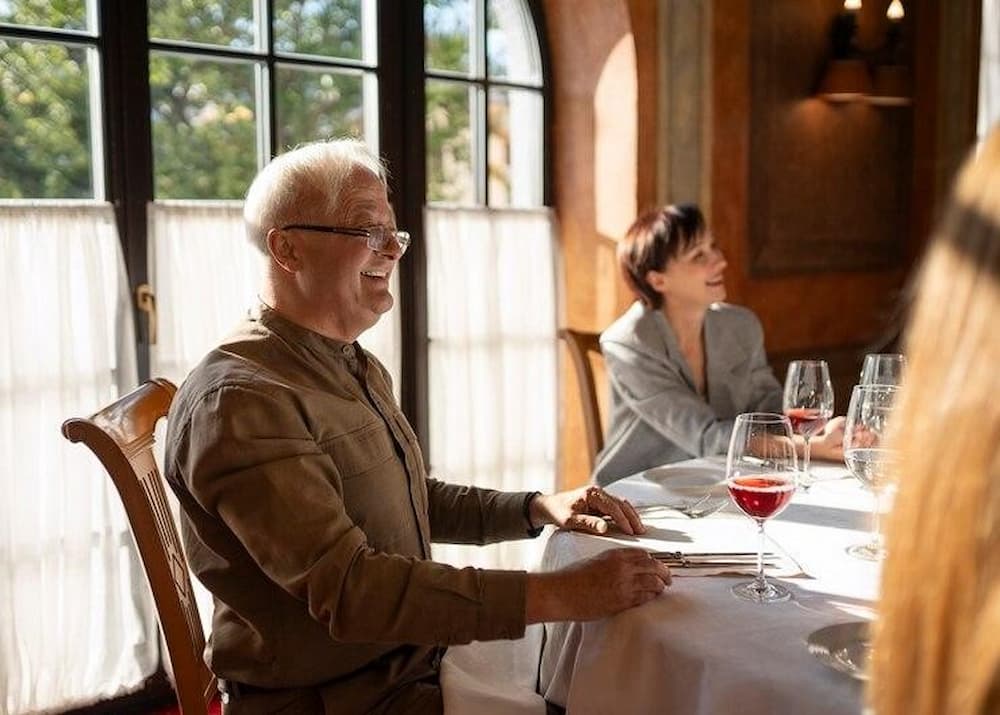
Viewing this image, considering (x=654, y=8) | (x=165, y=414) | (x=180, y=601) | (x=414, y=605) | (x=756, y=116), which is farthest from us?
(x=756, y=116)

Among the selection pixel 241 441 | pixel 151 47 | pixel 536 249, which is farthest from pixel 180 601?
pixel 536 249

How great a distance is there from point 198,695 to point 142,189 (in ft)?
5.09

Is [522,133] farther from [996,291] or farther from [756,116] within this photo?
[996,291]

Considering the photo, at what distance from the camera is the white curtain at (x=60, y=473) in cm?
262

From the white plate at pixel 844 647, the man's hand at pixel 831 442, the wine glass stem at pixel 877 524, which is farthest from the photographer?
the man's hand at pixel 831 442

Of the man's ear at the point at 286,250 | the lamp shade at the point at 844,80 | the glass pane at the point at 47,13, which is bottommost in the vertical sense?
the man's ear at the point at 286,250

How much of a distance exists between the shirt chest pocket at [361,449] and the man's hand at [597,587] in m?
0.33

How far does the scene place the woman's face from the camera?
293 cm

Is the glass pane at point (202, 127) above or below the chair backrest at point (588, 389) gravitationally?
above

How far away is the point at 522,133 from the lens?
151 inches

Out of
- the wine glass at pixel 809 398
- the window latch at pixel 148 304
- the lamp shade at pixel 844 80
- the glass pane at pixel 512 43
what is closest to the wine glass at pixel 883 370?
the wine glass at pixel 809 398

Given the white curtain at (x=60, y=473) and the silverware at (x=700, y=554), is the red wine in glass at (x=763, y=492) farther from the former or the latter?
the white curtain at (x=60, y=473)

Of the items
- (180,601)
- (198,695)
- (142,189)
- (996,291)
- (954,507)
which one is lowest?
(198,695)

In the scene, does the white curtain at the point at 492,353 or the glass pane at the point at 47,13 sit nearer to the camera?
the glass pane at the point at 47,13
